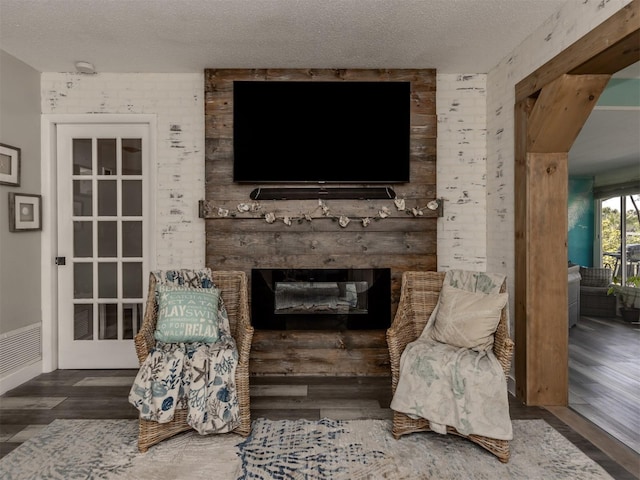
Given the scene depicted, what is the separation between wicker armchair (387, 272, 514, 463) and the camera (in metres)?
2.26

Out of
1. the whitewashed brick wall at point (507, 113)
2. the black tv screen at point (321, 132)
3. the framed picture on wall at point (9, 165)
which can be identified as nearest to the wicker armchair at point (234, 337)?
the black tv screen at point (321, 132)

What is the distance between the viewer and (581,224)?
7.95 meters

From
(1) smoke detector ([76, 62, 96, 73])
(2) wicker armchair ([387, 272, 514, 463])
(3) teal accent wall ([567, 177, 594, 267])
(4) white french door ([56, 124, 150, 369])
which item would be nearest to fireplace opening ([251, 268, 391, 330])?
(2) wicker armchair ([387, 272, 514, 463])

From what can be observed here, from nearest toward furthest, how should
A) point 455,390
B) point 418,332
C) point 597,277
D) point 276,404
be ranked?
point 455,390, point 418,332, point 276,404, point 597,277

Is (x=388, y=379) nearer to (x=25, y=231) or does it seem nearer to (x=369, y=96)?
(x=369, y=96)

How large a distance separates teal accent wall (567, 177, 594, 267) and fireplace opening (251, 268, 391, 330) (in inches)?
240

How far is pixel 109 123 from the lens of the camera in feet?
11.9

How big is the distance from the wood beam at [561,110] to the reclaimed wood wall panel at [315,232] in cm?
91

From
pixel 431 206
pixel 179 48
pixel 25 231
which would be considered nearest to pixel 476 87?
pixel 431 206

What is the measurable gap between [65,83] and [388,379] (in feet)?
12.1

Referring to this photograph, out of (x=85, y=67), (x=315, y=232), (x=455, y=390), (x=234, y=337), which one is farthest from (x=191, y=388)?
(x=85, y=67)

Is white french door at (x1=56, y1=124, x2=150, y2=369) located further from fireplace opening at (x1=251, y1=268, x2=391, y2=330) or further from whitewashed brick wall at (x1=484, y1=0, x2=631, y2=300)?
whitewashed brick wall at (x1=484, y1=0, x2=631, y2=300)

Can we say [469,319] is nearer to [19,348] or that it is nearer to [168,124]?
[168,124]

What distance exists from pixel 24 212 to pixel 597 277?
742 cm
